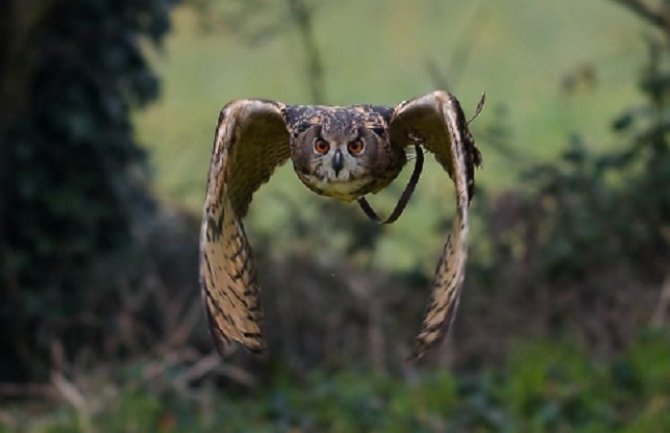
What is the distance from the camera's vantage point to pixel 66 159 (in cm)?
864

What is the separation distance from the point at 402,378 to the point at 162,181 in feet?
7.04

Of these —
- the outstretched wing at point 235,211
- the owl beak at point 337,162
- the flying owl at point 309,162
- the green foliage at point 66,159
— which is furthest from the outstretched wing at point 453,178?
the green foliage at point 66,159

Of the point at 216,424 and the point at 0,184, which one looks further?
the point at 0,184

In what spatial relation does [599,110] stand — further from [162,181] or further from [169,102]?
[162,181]

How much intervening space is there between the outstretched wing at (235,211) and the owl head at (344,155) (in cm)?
7

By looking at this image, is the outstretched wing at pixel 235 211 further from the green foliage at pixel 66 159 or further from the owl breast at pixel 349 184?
the green foliage at pixel 66 159

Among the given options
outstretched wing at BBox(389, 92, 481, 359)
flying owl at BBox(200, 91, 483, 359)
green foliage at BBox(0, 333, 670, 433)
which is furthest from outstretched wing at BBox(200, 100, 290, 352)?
green foliage at BBox(0, 333, 670, 433)

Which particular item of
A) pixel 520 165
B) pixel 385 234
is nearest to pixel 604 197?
pixel 520 165

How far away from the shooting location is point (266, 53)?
14.7m

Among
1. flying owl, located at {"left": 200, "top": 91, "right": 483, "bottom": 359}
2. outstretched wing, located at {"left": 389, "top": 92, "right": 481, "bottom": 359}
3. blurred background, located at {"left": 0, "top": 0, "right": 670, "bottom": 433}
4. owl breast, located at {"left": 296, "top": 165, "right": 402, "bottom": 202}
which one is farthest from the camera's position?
blurred background, located at {"left": 0, "top": 0, "right": 670, "bottom": 433}

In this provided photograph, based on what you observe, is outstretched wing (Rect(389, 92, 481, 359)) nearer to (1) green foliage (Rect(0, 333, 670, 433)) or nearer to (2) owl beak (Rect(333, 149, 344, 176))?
(2) owl beak (Rect(333, 149, 344, 176))

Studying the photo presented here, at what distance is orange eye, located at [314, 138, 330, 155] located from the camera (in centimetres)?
280

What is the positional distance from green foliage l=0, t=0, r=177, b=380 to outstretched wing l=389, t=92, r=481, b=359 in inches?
228

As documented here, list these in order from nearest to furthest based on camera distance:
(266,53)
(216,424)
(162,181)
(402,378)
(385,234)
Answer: (216,424) < (402,378) < (385,234) < (162,181) < (266,53)
